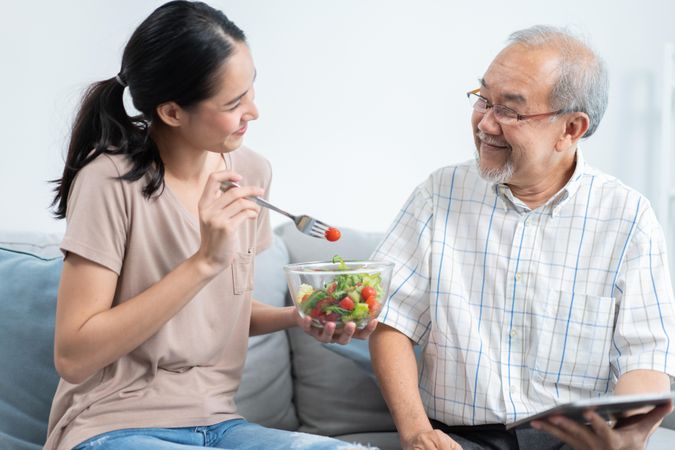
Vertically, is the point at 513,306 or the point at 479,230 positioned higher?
the point at 479,230

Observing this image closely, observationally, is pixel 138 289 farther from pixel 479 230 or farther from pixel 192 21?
pixel 479 230

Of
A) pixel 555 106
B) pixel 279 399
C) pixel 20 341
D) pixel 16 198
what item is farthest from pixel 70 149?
pixel 555 106

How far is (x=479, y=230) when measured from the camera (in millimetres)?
1808

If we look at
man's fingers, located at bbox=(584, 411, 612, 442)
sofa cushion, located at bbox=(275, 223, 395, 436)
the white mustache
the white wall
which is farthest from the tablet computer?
the white wall

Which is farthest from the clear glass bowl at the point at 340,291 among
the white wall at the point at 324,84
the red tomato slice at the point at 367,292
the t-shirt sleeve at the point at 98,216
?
the white wall at the point at 324,84

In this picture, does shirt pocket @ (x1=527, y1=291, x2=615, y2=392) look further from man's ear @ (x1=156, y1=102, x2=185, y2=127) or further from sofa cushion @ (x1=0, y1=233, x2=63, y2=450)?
sofa cushion @ (x1=0, y1=233, x2=63, y2=450)

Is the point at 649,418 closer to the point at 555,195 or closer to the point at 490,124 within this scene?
the point at 555,195

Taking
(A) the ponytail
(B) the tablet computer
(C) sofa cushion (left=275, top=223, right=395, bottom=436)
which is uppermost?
(A) the ponytail

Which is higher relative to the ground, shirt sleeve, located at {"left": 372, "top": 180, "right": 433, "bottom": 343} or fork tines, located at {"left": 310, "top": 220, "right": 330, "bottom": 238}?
fork tines, located at {"left": 310, "top": 220, "right": 330, "bottom": 238}

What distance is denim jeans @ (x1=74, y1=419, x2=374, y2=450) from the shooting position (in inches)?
54.6

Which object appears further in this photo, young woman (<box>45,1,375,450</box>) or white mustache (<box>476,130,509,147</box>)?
white mustache (<box>476,130,509,147</box>)

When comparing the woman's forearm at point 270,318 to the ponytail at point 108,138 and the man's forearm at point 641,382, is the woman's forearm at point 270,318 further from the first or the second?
the man's forearm at point 641,382

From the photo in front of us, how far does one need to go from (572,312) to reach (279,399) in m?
0.75

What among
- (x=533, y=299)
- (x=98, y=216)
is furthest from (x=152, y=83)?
(x=533, y=299)
